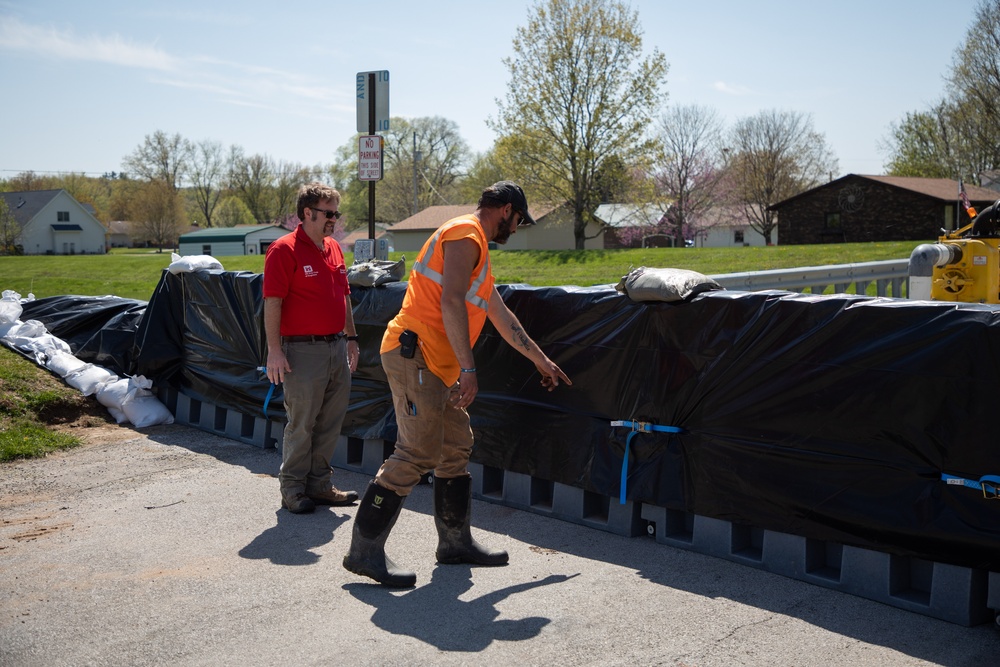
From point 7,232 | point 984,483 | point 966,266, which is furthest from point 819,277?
point 7,232

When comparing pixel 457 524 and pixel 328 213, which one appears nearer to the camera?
pixel 457 524

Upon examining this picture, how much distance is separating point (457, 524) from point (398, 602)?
0.61 metres

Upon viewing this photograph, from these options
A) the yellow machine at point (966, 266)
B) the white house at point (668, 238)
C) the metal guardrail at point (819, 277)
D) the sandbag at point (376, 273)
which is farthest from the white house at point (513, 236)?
the sandbag at point (376, 273)

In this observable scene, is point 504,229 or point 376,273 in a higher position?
point 504,229

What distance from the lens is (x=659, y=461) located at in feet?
16.3

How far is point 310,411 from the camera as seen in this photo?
586 cm

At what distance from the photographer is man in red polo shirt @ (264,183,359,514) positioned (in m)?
5.65

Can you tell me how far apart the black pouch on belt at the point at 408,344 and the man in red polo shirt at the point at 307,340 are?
57.8 inches

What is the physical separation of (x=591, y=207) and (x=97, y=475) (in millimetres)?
40211

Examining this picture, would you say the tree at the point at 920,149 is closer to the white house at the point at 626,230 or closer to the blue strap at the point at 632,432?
the white house at the point at 626,230

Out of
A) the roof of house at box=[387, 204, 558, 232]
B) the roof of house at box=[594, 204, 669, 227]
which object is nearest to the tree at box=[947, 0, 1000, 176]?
the roof of house at box=[594, 204, 669, 227]

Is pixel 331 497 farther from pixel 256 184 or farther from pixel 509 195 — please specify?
pixel 256 184

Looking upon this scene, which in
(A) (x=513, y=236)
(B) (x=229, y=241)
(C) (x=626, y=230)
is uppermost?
(C) (x=626, y=230)

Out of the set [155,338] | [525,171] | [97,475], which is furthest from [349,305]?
[525,171]
